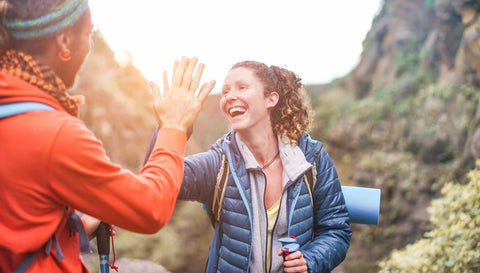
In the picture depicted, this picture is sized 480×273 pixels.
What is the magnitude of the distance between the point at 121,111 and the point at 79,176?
8.94 metres

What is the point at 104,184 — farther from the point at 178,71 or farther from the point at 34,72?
the point at 178,71

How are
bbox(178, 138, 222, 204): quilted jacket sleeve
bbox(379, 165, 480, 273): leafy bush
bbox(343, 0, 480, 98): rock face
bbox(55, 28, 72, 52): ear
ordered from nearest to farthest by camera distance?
bbox(55, 28, 72, 52): ear → bbox(178, 138, 222, 204): quilted jacket sleeve → bbox(379, 165, 480, 273): leafy bush → bbox(343, 0, 480, 98): rock face

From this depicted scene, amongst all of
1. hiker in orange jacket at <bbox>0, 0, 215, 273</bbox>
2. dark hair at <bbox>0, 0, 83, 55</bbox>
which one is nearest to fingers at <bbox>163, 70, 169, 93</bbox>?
hiker in orange jacket at <bbox>0, 0, 215, 273</bbox>

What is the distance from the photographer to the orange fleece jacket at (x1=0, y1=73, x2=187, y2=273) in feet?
2.84

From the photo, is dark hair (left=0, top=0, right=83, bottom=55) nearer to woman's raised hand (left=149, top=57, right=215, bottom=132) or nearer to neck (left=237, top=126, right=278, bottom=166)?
woman's raised hand (left=149, top=57, right=215, bottom=132)

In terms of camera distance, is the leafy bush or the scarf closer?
the scarf

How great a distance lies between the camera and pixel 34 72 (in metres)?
0.94

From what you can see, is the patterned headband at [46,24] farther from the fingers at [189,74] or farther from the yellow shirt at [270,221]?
the yellow shirt at [270,221]

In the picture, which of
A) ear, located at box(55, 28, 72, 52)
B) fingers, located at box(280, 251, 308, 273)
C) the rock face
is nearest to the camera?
ear, located at box(55, 28, 72, 52)

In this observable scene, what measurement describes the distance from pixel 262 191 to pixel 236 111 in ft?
1.53

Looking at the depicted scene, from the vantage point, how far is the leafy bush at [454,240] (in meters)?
3.48

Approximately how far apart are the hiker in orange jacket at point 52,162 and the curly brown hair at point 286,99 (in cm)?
122

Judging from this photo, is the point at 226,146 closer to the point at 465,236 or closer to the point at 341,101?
the point at 465,236

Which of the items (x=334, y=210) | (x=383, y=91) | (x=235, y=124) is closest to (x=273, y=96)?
(x=235, y=124)
